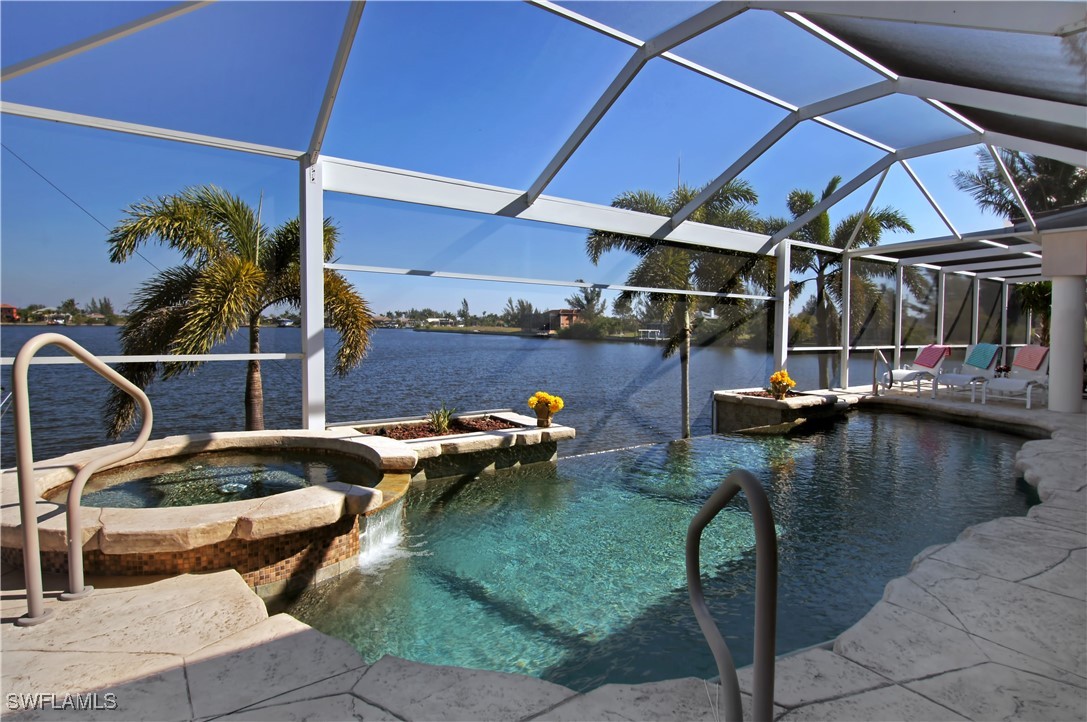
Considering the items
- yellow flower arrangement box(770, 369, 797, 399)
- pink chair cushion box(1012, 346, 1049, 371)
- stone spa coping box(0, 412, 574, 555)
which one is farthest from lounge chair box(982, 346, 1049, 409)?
stone spa coping box(0, 412, 574, 555)

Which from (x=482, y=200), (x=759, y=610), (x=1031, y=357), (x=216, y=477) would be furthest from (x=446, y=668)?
(x=1031, y=357)

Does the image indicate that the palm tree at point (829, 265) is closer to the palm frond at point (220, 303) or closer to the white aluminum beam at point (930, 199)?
the white aluminum beam at point (930, 199)

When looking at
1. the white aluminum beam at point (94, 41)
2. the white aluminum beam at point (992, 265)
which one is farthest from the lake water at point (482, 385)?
the white aluminum beam at point (94, 41)

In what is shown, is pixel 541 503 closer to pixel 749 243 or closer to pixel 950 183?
pixel 749 243

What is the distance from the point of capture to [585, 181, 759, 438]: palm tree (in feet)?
29.5

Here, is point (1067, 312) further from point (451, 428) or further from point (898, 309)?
point (451, 428)

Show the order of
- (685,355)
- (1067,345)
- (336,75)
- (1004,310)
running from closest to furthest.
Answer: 1. (336,75)
2. (1067,345)
3. (685,355)
4. (1004,310)

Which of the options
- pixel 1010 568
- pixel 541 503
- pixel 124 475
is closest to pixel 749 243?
pixel 541 503

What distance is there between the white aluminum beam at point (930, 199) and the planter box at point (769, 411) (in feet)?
12.3

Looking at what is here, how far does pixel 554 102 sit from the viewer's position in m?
6.05

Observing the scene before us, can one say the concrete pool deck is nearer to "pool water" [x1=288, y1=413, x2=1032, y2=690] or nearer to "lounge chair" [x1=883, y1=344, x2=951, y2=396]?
"pool water" [x1=288, y1=413, x2=1032, y2=690]

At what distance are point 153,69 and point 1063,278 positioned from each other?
11792mm

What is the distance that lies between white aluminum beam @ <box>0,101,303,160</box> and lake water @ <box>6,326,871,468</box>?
336 centimetres

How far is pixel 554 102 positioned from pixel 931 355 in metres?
9.23
